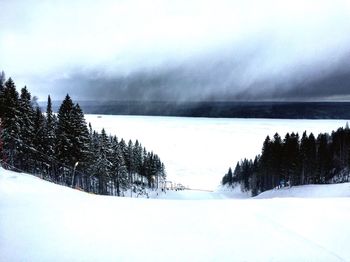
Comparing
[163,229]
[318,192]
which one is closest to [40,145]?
[163,229]

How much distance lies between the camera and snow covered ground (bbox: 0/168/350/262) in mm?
4770

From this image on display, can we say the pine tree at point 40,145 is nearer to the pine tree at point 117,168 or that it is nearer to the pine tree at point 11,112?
the pine tree at point 11,112

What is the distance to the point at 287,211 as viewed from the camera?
743 centimetres

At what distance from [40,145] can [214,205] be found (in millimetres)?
32291

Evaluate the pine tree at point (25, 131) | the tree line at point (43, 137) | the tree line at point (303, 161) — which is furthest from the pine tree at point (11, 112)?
the tree line at point (303, 161)

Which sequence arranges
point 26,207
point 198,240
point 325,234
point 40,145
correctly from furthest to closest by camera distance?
point 40,145, point 26,207, point 325,234, point 198,240

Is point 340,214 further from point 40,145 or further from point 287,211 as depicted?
point 40,145

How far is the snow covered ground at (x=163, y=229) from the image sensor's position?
188 inches

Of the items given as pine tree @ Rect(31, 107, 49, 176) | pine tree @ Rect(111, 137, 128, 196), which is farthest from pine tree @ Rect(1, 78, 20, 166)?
pine tree @ Rect(111, 137, 128, 196)

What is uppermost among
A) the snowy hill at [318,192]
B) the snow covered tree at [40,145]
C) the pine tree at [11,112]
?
the pine tree at [11,112]

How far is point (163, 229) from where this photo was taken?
236 inches

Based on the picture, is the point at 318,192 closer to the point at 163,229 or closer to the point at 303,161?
the point at 303,161

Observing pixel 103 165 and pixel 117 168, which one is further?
pixel 117 168

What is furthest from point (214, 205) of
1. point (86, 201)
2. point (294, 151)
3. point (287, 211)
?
point (294, 151)
